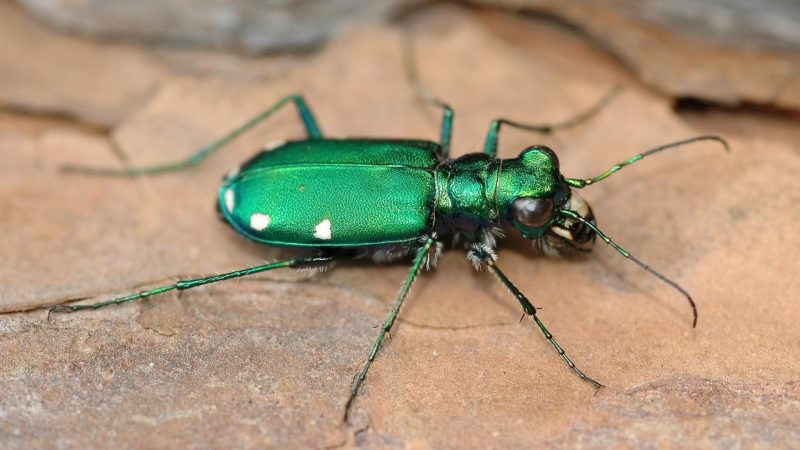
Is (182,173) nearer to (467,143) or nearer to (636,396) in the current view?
(467,143)

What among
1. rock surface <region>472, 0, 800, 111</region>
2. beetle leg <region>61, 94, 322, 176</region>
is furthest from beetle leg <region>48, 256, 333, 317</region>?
rock surface <region>472, 0, 800, 111</region>

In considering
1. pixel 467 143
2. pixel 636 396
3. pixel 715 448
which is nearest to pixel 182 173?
pixel 467 143

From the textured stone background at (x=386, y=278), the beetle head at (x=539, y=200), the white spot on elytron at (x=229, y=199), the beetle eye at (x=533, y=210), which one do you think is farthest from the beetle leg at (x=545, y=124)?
the white spot on elytron at (x=229, y=199)

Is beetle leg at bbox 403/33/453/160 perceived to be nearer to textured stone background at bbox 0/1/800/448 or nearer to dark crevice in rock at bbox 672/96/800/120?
textured stone background at bbox 0/1/800/448

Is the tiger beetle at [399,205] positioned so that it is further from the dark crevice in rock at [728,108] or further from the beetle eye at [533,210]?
the dark crevice in rock at [728,108]

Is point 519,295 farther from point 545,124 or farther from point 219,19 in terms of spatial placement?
point 219,19
